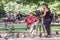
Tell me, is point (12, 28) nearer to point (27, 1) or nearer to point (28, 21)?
point (28, 21)

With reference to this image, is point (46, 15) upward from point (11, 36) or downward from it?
upward

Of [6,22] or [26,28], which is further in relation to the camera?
[6,22]

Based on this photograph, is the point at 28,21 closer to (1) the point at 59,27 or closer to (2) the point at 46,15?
(2) the point at 46,15

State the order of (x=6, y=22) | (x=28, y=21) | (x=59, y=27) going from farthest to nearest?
(x=59, y=27), (x=6, y=22), (x=28, y=21)

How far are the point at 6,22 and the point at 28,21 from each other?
8.91 ft

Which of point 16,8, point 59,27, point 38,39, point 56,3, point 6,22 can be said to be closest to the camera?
point 38,39

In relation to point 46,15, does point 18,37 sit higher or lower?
lower

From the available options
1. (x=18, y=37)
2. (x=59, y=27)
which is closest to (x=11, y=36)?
(x=18, y=37)

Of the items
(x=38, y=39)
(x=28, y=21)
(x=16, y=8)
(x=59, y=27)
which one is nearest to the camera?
(x=38, y=39)

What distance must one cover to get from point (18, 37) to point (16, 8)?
18.7 metres

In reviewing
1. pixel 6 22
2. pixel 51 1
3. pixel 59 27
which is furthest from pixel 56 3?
pixel 6 22

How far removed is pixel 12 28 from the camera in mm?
14156

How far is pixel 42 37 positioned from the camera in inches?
520

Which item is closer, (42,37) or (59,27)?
(42,37)
